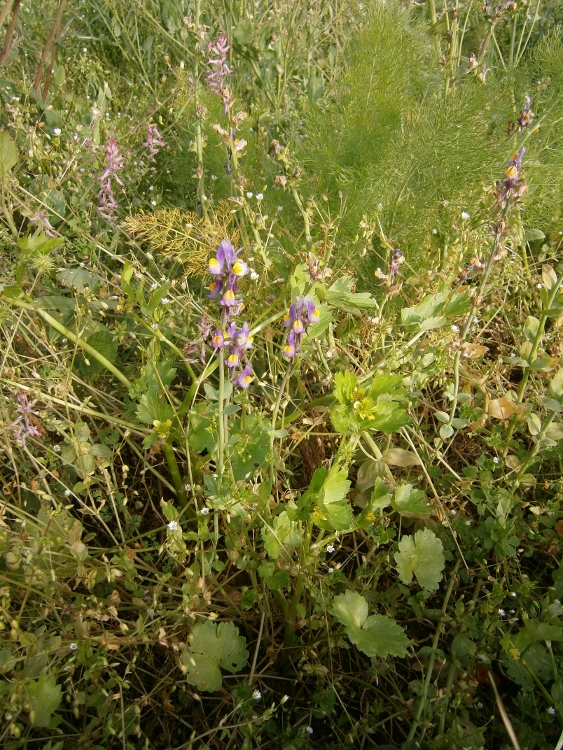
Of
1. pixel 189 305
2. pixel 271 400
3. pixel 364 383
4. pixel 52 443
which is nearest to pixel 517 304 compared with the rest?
pixel 364 383

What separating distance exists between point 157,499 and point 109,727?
0.56 meters

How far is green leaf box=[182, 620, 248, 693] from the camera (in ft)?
3.32

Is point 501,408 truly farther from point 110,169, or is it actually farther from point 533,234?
point 110,169

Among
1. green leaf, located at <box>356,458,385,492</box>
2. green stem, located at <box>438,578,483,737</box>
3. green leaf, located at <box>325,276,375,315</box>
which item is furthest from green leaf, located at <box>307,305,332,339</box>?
green stem, located at <box>438,578,483,737</box>

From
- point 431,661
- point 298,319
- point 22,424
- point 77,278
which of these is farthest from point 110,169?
point 431,661

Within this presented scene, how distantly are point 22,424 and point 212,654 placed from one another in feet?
2.16

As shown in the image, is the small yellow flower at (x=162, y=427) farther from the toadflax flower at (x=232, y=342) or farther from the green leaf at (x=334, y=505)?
the green leaf at (x=334, y=505)

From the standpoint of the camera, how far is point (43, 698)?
92 centimetres

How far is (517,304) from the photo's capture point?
179 centimetres

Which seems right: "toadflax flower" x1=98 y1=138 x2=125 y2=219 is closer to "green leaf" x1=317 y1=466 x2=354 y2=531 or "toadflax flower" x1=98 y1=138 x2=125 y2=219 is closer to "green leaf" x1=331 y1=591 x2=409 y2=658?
"green leaf" x1=317 y1=466 x2=354 y2=531

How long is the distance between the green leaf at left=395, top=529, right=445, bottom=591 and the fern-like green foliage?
75 centimetres

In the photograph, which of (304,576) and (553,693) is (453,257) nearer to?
(304,576)

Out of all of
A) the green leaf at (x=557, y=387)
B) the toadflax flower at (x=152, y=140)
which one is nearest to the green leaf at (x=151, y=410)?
the green leaf at (x=557, y=387)

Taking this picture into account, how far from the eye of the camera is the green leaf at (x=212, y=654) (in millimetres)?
1011
